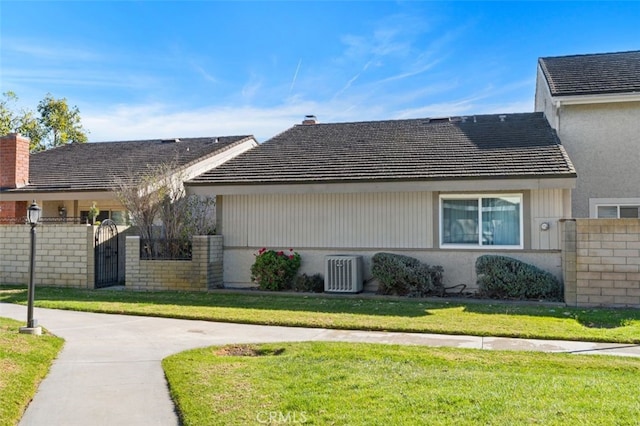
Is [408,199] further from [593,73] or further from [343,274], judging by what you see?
[593,73]

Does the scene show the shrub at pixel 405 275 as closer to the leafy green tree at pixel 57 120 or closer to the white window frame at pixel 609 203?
the white window frame at pixel 609 203

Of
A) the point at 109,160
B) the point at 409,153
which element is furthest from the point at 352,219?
the point at 109,160

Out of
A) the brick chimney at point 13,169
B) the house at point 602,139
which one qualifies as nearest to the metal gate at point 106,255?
the brick chimney at point 13,169

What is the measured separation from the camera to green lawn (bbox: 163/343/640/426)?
4.62m

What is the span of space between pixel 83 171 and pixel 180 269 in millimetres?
8577

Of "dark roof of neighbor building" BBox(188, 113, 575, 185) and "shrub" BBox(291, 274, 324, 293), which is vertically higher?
"dark roof of neighbor building" BBox(188, 113, 575, 185)

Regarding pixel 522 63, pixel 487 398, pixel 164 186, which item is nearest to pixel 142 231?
pixel 164 186

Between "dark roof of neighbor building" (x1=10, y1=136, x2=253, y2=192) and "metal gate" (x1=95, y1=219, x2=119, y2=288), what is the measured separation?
216 cm

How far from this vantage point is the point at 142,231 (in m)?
15.3

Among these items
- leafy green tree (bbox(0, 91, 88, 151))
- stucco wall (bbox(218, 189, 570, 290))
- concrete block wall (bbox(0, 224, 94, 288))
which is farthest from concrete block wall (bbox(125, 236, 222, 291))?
leafy green tree (bbox(0, 91, 88, 151))

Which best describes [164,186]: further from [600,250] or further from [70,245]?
[600,250]

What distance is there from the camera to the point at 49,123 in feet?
128

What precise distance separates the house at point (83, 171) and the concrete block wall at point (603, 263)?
11.5 meters

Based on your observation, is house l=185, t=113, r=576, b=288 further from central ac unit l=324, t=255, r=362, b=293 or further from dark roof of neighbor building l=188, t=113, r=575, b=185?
central ac unit l=324, t=255, r=362, b=293
